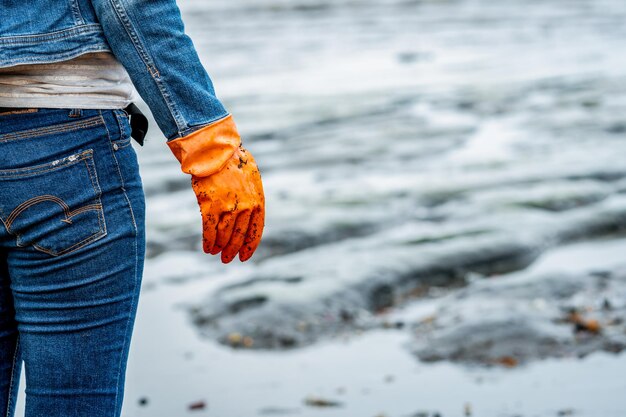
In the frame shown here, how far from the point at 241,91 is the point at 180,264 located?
7.98 meters

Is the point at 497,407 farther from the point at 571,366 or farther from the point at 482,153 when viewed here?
the point at 482,153

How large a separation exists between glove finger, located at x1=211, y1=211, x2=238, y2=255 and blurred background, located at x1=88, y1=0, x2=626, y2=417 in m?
2.08

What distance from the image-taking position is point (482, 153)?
9492 millimetres

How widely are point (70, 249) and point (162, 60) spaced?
0.43 meters

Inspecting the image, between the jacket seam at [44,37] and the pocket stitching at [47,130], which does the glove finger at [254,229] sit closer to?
the pocket stitching at [47,130]

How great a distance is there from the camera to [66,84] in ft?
7.00

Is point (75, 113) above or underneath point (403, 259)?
above

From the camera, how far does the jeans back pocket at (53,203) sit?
210 cm

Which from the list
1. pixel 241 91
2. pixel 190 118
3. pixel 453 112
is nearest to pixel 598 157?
pixel 453 112

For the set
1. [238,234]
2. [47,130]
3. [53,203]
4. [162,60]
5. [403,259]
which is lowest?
[403,259]

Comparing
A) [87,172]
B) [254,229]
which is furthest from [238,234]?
[87,172]

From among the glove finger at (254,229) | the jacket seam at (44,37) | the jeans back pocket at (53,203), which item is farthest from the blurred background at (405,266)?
the jacket seam at (44,37)

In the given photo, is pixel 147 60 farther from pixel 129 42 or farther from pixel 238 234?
pixel 238 234

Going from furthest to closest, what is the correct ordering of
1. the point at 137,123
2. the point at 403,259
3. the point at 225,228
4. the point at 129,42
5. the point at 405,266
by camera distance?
1. the point at 403,259
2. the point at 405,266
3. the point at 137,123
4. the point at 225,228
5. the point at 129,42
